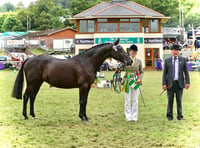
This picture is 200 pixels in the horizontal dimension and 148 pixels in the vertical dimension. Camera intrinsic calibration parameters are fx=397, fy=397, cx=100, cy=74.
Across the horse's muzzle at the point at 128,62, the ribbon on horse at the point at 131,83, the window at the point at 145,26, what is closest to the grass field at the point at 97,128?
the ribbon on horse at the point at 131,83

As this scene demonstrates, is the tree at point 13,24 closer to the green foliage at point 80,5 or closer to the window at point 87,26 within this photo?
the green foliage at point 80,5

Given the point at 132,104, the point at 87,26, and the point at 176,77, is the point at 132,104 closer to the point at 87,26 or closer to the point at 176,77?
the point at 176,77

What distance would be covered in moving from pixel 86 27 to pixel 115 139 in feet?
118

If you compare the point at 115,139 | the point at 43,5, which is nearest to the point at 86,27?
the point at 115,139

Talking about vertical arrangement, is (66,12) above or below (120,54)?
above

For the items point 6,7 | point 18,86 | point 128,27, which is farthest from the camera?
point 6,7

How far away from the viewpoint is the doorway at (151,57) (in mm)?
41531

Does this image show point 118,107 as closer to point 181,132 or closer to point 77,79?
point 77,79

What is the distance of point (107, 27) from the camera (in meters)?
41.8

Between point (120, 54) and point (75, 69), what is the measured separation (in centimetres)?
115

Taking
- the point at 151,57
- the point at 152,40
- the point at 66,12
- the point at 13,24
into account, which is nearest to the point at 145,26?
the point at 152,40

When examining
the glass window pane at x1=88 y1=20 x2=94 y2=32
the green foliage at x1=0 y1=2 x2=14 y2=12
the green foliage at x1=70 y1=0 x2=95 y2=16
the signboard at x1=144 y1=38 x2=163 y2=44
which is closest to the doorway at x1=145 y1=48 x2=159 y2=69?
the signboard at x1=144 y1=38 x2=163 y2=44

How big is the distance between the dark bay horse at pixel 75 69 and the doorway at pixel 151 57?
32.1 metres

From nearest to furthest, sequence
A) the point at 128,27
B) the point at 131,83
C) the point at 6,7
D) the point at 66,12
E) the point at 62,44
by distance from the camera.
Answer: the point at 131,83 < the point at 128,27 < the point at 62,44 < the point at 66,12 < the point at 6,7
